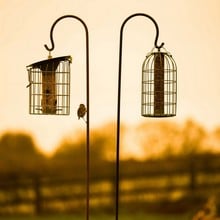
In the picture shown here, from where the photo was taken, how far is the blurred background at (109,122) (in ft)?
10.7

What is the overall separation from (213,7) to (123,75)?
75cm

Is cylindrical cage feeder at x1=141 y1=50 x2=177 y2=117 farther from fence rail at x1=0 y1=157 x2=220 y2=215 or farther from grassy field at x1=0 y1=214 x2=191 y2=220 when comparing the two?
grassy field at x1=0 y1=214 x2=191 y2=220

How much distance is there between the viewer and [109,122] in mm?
3307

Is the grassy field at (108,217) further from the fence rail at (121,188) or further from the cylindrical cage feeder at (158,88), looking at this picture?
the cylindrical cage feeder at (158,88)

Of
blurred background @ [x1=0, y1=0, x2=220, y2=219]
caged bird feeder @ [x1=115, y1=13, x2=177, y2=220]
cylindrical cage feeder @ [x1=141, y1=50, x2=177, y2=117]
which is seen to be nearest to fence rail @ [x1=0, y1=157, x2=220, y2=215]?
blurred background @ [x1=0, y1=0, x2=220, y2=219]

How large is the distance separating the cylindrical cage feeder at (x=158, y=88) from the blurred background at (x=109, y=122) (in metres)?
0.06

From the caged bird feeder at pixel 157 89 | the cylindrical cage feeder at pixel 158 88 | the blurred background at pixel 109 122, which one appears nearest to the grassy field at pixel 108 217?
the blurred background at pixel 109 122

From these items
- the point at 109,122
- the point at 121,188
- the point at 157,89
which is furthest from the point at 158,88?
the point at 121,188

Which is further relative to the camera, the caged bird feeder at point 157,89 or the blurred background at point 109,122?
the blurred background at point 109,122

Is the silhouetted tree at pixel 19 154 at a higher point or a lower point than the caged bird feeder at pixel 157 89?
lower

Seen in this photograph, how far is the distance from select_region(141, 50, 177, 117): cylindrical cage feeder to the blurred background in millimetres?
57

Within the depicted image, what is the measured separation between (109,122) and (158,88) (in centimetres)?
53

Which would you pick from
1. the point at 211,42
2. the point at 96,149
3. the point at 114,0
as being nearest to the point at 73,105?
the point at 96,149

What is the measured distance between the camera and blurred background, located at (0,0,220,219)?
10.7 feet
